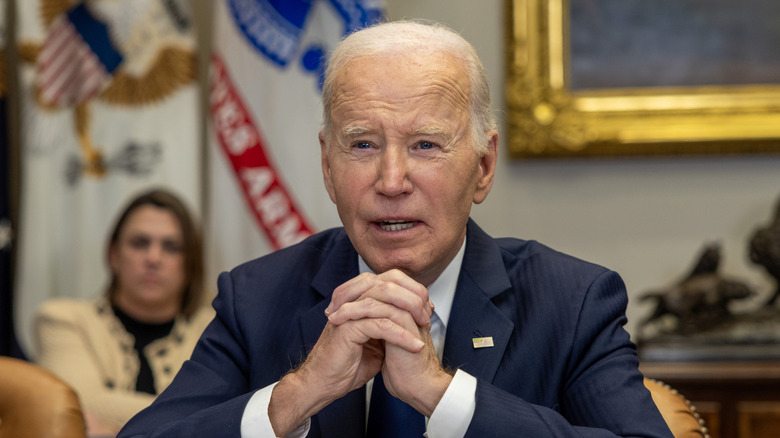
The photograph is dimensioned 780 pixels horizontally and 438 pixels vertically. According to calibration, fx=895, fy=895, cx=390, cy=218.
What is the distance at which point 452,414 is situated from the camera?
5.48 feet

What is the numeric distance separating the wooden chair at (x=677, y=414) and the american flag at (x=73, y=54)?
3.16m

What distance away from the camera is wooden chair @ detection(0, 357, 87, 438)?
1.98 m


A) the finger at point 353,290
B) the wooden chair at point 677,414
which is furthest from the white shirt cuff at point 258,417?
the wooden chair at point 677,414

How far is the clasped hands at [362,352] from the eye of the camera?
169 cm

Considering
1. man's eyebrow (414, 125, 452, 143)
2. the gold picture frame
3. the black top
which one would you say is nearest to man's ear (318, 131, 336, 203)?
man's eyebrow (414, 125, 452, 143)

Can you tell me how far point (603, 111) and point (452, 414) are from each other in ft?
9.28

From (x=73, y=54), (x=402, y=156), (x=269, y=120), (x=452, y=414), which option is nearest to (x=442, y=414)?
(x=452, y=414)

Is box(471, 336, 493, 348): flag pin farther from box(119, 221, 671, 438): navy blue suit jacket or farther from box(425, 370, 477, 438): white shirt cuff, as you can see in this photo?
box(425, 370, 477, 438): white shirt cuff

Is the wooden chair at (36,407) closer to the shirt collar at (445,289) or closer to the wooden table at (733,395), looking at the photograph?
the shirt collar at (445,289)

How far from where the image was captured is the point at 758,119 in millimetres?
4160

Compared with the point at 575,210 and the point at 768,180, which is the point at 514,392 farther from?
the point at 768,180

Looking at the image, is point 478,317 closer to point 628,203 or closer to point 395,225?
point 395,225

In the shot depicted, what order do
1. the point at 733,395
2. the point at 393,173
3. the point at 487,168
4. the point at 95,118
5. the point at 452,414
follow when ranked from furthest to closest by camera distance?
the point at 95,118 < the point at 733,395 < the point at 487,168 < the point at 393,173 < the point at 452,414

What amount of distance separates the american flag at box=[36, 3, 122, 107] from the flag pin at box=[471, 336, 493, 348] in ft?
9.62
